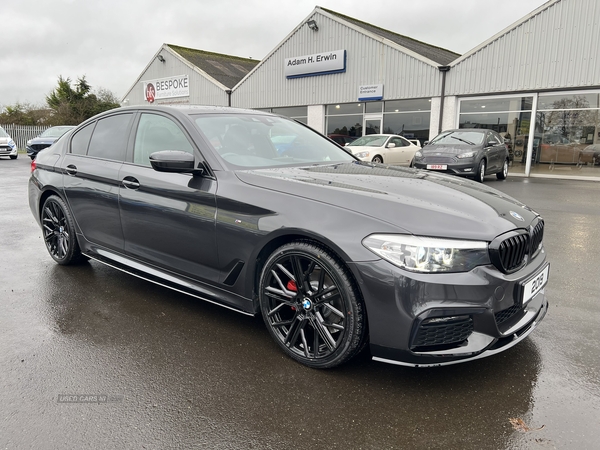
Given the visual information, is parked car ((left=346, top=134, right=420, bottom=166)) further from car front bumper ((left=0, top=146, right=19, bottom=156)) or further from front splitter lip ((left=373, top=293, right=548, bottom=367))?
car front bumper ((left=0, top=146, right=19, bottom=156))

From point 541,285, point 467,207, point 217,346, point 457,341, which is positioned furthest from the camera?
point 217,346

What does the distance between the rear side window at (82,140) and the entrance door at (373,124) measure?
17.4 metres

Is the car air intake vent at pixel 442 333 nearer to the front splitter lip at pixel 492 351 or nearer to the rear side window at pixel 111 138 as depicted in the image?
the front splitter lip at pixel 492 351

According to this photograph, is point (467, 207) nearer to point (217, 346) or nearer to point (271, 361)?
point (271, 361)

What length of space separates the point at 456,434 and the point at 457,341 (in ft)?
1.42

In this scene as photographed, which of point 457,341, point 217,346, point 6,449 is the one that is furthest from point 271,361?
point 6,449

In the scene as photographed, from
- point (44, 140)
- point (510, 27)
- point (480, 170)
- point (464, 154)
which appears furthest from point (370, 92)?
point (44, 140)

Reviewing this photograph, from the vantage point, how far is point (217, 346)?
122 inches

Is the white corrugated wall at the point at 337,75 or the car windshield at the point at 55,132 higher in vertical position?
the white corrugated wall at the point at 337,75

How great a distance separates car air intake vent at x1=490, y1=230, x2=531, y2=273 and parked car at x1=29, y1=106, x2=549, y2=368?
0.03 feet

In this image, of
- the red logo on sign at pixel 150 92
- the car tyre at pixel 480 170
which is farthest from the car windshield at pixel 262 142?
the red logo on sign at pixel 150 92

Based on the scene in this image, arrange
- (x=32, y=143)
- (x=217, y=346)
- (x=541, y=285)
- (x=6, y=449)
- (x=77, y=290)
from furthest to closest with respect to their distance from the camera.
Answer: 1. (x=32, y=143)
2. (x=77, y=290)
3. (x=217, y=346)
4. (x=541, y=285)
5. (x=6, y=449)

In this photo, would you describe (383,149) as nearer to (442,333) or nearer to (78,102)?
(442,333)

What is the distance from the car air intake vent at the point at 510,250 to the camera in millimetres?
2420
